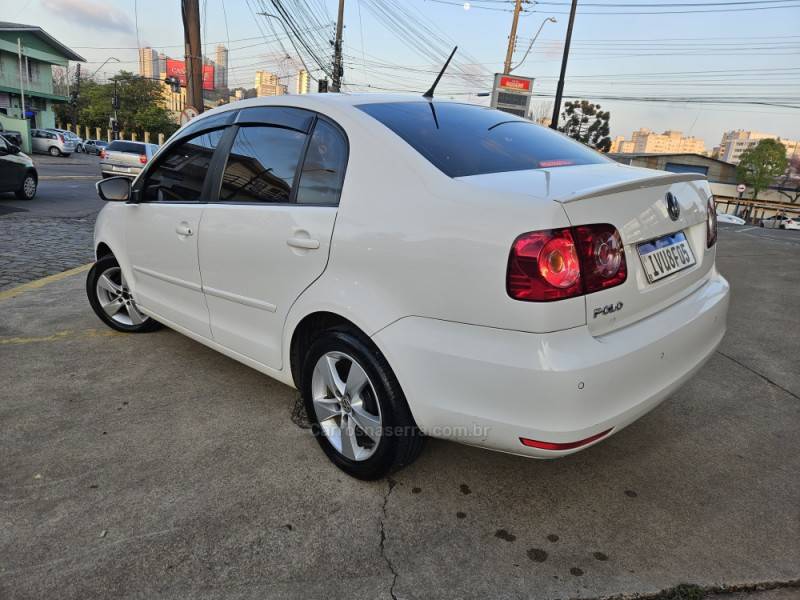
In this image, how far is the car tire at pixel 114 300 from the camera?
13.1 feet

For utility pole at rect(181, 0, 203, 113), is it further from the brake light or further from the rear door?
the brake light

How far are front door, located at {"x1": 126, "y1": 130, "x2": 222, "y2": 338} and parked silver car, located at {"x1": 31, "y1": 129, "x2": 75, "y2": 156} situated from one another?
37108 mm

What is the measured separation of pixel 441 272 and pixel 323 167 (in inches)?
33.5

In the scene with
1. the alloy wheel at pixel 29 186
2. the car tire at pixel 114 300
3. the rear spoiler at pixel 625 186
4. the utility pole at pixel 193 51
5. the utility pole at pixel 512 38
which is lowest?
the alloy wheel at pixel 29 186

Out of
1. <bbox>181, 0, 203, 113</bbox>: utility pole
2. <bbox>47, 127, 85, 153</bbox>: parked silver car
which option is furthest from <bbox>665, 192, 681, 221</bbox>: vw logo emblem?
<bbox>47, 127, 85, 153</bbox>: parked silver car

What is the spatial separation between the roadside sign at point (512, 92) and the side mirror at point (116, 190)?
20.9 m

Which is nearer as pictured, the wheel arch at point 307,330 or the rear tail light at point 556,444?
the rear tail light at point 556,444

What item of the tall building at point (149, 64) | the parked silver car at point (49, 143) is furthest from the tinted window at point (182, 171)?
the tall building at point (149, 64)

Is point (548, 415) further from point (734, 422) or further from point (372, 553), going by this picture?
point (734, 422)

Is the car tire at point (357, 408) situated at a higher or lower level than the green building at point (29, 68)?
lower

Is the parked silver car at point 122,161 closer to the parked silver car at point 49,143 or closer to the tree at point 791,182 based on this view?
A: the parked silver car at point 49,143

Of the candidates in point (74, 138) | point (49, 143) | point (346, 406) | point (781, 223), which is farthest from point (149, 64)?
point (346, 406)

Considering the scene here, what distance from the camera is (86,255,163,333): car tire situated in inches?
157

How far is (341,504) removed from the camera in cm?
226
